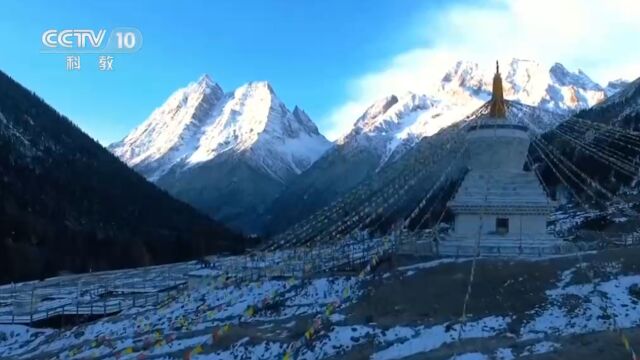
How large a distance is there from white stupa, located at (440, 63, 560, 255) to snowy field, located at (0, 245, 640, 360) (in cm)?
410

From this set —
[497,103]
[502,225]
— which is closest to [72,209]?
[497,103]

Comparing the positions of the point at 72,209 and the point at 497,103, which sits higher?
the point at 497,103

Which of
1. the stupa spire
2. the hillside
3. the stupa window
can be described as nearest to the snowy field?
the stupa window

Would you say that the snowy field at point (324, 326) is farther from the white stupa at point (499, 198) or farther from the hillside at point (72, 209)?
the hillside at point (72, 209)

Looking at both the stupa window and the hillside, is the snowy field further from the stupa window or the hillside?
the hillside

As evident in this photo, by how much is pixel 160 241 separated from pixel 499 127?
102027mm

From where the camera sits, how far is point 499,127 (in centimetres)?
4125

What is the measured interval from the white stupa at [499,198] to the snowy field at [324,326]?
4105mm

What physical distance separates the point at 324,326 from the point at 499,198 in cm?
1456

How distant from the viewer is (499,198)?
40.2 meters

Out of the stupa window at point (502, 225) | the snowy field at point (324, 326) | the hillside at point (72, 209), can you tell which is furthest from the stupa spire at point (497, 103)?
the hillside at point (72, 209)

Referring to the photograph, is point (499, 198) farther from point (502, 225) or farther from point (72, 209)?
point (72, 209)

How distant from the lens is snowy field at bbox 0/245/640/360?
27.8 m

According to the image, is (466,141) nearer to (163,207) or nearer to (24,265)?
(24,265)
